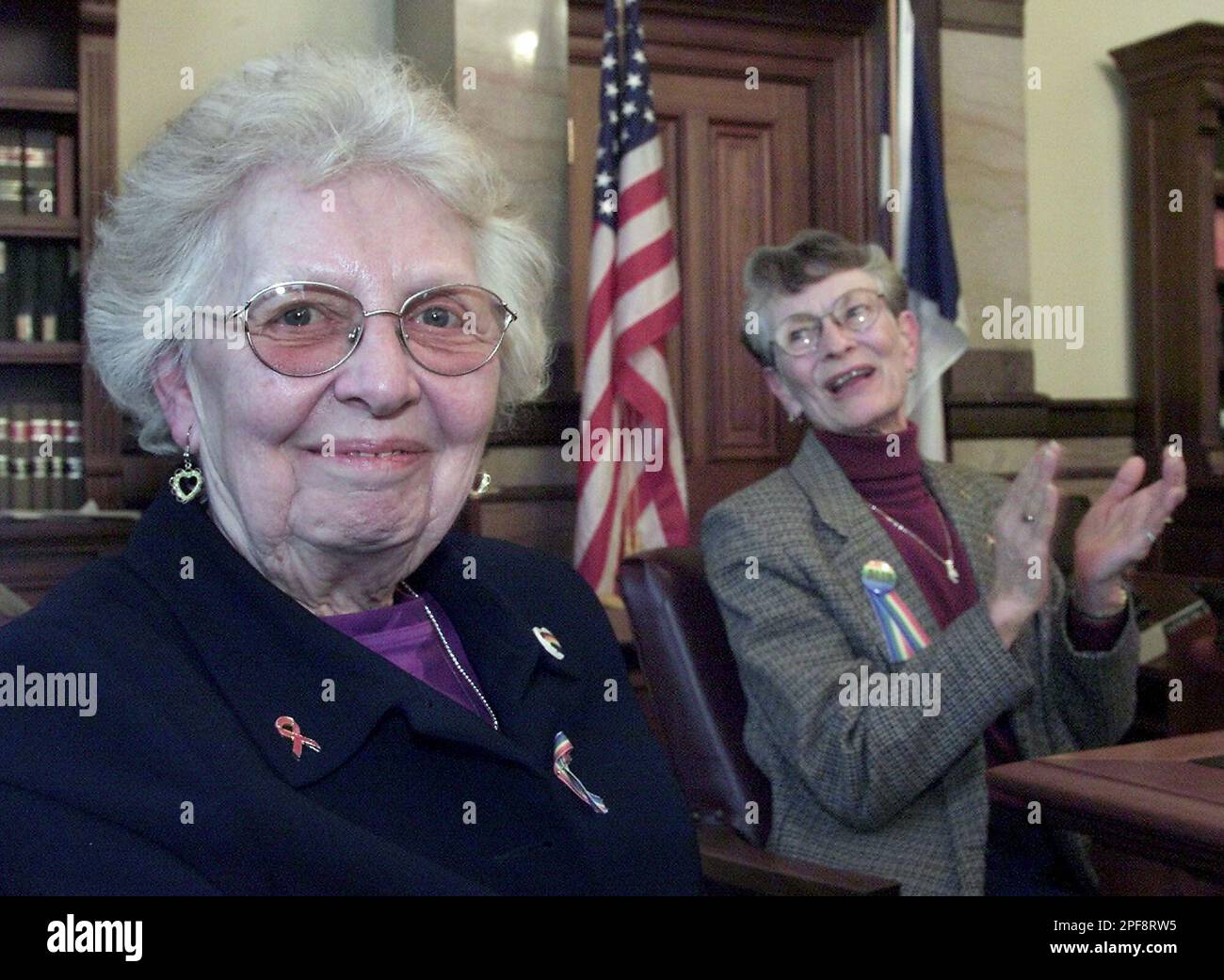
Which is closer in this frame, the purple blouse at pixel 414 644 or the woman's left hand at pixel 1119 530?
the purple blouse at pixel 414 644

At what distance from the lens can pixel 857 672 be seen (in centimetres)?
202

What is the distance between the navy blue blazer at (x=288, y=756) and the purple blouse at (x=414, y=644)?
0.07 ft

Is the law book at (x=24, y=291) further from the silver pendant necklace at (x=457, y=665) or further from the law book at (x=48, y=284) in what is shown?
the silver pendant necklace at (x=457, y=665)

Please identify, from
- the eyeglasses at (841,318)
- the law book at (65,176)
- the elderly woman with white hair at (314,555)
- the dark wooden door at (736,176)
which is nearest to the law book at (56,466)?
the law book at (65,176)

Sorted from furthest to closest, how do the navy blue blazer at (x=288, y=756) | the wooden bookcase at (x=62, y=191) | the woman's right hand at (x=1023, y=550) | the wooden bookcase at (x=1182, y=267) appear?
the wooden bookcase at (x=1182, y=267)
the wooden bookcase at (x=62, y=191)
the woman's right hand at (x=1023, y=550)
the navy blue blazer at (x=288, y=756)

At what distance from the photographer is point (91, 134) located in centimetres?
388

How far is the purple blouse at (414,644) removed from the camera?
132 centimetres

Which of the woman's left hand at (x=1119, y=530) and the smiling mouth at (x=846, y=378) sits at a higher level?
the smiling mouth at (x=846, y=378)

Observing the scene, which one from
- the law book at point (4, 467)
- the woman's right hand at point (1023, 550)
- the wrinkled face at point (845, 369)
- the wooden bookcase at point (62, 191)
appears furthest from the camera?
the law book at point (4, 467)

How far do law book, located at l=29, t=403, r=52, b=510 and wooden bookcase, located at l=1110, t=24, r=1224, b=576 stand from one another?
13.7ft

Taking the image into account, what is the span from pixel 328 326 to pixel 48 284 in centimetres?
320

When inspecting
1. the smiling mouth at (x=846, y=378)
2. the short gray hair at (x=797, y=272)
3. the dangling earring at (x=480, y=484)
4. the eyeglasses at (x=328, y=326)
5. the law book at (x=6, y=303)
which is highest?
the law book at (x=6, y=303)
